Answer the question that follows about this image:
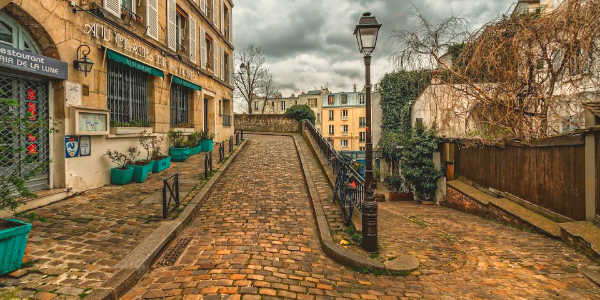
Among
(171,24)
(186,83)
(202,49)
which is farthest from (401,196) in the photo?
Result: (171,24)

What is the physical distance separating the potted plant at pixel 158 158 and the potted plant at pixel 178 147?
2.00 ft

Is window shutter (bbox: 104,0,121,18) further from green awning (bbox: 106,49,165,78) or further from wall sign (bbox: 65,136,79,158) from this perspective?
wall sign (bbox: 65,136,79,158)

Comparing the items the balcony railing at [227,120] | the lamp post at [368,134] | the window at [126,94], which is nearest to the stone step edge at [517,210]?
the lamp post at [368,134]

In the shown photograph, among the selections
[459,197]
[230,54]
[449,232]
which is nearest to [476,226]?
[449,232]

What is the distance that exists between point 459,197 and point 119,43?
455 inches

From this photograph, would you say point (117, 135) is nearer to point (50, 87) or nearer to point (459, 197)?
point (50, 87)

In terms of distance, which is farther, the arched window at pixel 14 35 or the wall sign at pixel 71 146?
the wall sign at pixel 71 146

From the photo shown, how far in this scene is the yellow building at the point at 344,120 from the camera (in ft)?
136

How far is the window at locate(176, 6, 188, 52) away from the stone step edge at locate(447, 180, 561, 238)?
11.9 metres

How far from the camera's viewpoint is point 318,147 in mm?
13164

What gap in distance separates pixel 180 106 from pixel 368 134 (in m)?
10.1

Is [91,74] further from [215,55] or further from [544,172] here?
[544,172]

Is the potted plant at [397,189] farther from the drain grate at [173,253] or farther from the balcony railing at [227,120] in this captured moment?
the drain grate at [173,253]

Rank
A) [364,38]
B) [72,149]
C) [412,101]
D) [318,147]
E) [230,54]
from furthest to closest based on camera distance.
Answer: [412,101], [230,54], [318,147], [72,149], [364,38]
